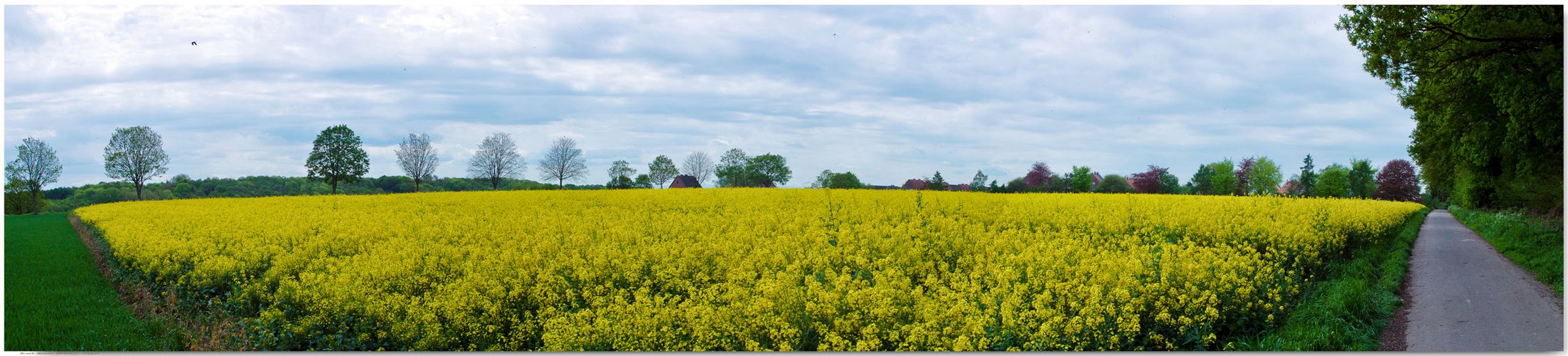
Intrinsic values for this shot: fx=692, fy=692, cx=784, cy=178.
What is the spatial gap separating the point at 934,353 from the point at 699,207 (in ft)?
32.8

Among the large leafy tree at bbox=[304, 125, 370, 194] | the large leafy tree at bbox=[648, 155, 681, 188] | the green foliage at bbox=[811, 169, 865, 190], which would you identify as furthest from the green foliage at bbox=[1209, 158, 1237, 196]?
the large leafy tree at bbox=[304, 125, 370, 194]

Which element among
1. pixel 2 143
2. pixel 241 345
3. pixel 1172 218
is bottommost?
pixel 241 345

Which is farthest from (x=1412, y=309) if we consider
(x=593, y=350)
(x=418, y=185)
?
(x=418, y=185)

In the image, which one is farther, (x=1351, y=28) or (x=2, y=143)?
(x=1351, y=28)

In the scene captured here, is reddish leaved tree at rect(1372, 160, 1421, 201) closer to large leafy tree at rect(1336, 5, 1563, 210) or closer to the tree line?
the tree line

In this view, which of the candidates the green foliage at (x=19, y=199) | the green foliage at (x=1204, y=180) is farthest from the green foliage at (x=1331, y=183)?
the green foliage at (x=19, y=199)

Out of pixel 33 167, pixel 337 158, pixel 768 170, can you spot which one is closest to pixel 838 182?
pixel 768 170

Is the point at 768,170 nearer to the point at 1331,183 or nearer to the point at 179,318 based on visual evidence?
the point at 179,318

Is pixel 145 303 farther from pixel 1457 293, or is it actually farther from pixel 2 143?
pixel 1457 293

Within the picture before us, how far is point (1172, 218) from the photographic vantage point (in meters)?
11.2

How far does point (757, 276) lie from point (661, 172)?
1000 cm

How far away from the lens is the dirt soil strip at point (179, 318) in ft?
18.4

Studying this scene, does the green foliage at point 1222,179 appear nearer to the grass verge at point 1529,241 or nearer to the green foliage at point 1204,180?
the green foliage at point 1204,180

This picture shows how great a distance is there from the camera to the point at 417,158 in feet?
41.5
